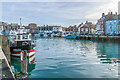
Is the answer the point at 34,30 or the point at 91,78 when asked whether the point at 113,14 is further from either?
the point at 34,30

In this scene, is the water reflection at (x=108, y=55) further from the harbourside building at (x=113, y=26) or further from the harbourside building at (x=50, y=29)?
the harbourside building at (x=50, y=29)

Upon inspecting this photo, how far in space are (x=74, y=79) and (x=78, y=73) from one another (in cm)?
175

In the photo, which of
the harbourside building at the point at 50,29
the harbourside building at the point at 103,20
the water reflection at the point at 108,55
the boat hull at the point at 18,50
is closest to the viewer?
the water reflection at the point at 108,55

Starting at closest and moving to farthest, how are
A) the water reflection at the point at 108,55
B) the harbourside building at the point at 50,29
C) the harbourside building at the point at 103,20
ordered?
the water reflection at the point at 108,55
the harbourside building at the point at 103,20
the harbourside building at the point at 50,29

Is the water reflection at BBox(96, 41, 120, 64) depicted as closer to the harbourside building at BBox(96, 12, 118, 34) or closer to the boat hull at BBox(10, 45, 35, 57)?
the boat hull at BBox(10, 45, 35, 57)

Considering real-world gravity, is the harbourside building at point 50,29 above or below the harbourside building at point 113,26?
above

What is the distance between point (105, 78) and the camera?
38.4ft

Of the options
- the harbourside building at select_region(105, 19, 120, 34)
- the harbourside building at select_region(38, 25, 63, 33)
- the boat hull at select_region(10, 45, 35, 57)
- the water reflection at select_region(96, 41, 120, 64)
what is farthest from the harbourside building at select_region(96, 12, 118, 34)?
the boat hull at select_region(10, 45, 35, 57)

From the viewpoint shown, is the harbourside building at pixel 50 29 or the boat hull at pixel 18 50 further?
the harbourside building at pixel 50 29

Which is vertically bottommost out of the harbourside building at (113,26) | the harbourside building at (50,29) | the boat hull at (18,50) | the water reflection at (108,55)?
the water reflection at (108,55)

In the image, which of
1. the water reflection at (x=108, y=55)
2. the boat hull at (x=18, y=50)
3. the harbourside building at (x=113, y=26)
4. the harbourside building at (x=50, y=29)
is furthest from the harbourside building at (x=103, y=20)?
the boat hull at (x=18, y=50)

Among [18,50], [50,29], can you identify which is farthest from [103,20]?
[50,29]

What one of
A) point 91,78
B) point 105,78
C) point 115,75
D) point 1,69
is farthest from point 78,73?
point 1,69

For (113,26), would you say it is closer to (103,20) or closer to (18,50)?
(103,20)
